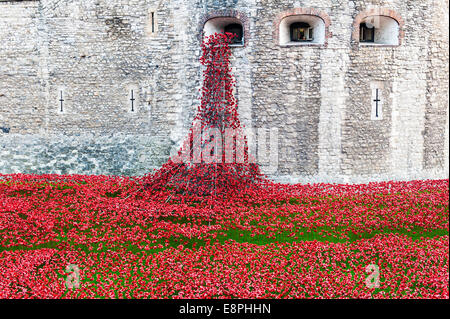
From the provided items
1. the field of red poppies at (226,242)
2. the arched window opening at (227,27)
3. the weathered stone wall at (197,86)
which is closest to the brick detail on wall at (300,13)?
the weathered stone wall at (197,86)

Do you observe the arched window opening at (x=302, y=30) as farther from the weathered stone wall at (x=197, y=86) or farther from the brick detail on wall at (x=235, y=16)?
the brick detail on wall at (x=235, y=16)

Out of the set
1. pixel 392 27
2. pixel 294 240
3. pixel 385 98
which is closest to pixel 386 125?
pixel 385 98

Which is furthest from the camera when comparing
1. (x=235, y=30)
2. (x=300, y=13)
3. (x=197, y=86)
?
(x=235, y=30)

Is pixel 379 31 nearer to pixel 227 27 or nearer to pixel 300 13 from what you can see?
pixel 300 13

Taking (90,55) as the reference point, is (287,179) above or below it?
below

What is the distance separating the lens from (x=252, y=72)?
9.64 m

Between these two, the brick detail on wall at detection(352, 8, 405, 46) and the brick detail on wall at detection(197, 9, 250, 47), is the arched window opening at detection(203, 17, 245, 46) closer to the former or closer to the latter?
the brick detail on wall at detection(197, 9, 250, 47)

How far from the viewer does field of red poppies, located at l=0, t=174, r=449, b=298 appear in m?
4.93

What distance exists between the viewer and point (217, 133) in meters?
9.52

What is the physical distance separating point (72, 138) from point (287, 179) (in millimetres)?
5546

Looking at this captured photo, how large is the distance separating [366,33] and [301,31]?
1.62m

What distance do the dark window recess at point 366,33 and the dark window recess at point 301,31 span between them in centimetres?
125

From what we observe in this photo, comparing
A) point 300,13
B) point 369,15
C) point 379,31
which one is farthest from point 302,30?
point 379,31
